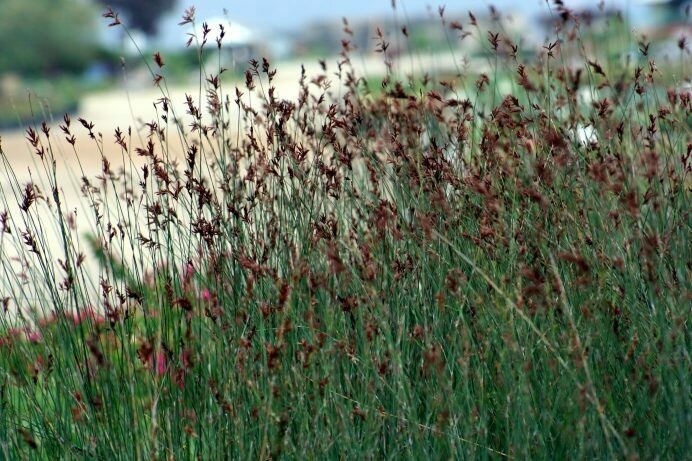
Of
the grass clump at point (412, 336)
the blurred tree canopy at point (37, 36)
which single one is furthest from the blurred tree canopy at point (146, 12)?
the grass clump at point (412, 336)

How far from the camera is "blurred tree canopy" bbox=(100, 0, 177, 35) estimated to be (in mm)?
75956

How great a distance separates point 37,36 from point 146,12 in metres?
29.3

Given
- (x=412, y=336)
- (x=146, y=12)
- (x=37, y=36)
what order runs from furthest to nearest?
1. (x=146, y=12)
2. (x=37, y=36)
3. (x=412, y=336)

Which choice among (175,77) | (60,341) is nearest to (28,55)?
(175,77)

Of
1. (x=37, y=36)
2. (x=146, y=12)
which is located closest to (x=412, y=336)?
(x=37, y=36)

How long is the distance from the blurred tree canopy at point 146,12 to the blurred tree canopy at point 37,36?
25.4m

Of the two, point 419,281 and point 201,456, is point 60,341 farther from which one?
point 419,281

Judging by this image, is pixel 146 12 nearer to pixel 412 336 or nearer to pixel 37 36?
pixel 37 36

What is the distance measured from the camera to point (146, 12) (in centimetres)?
7700

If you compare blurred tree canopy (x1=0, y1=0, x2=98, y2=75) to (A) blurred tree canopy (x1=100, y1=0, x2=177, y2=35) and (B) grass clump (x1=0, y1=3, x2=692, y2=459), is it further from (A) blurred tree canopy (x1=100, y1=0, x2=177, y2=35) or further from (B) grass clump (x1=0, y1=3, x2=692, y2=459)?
(B) grass clump (x1=0, y1=3, x2=692, y2=459)

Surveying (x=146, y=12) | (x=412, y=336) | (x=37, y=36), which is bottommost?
(x=412, y=336)

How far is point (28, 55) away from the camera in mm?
48219

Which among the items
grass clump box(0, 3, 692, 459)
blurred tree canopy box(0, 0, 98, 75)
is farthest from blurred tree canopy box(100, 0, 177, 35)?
grass clump box(0, 3, 692, 459)

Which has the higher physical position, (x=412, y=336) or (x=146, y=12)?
(x=146, y=12)
